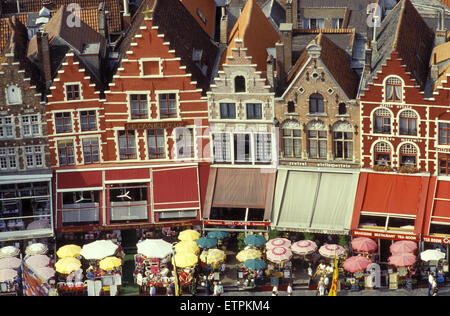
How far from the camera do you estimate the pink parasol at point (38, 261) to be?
85.6 metres

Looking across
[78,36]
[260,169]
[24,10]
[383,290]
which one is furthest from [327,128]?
[24,10]

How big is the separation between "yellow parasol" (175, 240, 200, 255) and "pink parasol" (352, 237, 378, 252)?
11.2 meters

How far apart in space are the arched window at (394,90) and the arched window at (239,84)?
1045 centimetres

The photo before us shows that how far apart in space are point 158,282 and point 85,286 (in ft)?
16.7

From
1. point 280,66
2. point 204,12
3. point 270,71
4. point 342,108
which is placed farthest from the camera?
point 204,12

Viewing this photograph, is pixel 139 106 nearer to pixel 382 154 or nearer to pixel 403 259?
pixel 382 154

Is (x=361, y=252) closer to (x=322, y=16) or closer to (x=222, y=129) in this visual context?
(x=222, y=129)

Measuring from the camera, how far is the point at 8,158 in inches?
3570

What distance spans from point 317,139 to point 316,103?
9.01 ft

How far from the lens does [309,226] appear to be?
87250 mm

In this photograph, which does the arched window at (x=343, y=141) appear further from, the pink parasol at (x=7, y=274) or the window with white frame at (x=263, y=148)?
the pink parasol at (x=7, y=274)

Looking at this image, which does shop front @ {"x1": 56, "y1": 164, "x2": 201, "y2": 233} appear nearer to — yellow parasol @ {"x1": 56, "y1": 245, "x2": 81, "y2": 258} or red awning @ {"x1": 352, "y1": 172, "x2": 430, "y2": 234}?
yellow parasol @ {"x1": 56, "y1": 245, "x2": 81, "y2": 258}

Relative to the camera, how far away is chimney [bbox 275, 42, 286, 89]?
292 feet

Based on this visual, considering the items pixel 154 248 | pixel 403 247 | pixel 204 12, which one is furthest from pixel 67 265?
pixel 204 12
